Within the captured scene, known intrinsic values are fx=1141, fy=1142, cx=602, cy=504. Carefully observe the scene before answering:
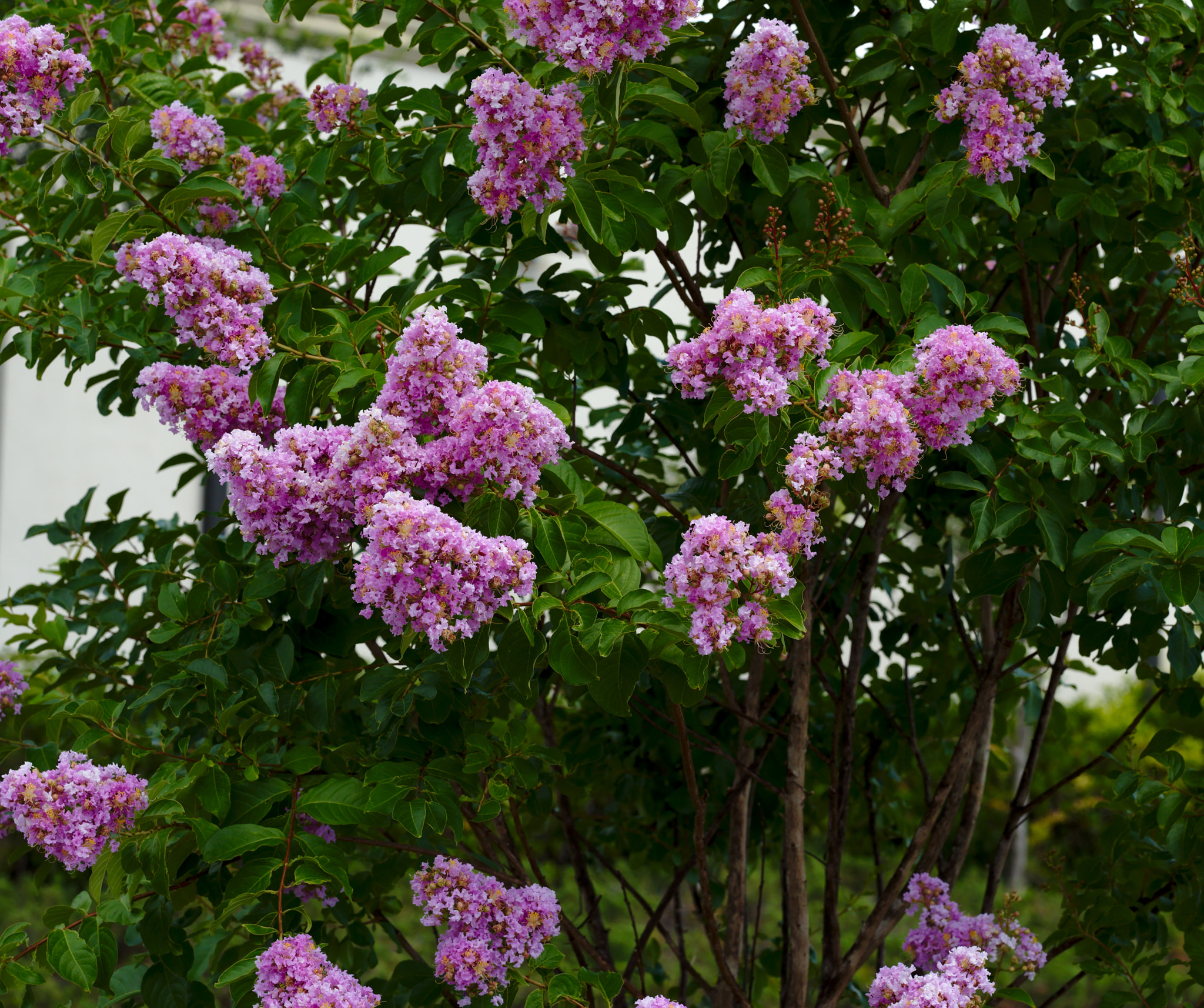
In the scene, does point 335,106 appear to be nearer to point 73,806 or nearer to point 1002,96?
point 1002,96

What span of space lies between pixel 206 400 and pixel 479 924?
92cm

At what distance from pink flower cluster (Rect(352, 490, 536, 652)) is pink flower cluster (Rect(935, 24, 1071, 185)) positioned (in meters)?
1.07

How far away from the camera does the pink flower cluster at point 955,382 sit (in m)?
1.58

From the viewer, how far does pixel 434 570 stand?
136 cm

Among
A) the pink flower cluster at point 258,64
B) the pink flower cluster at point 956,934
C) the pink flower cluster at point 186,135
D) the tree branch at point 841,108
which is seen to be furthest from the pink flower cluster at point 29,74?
the pink flower cluster at point 956,934

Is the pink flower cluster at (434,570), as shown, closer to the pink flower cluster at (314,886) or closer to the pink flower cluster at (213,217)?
the pink flower cluster at (314,886)

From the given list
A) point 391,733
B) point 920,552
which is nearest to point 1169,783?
point 920,552

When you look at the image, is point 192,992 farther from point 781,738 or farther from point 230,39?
point 230,39

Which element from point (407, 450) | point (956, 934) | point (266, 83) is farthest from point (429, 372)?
point (266, 83)

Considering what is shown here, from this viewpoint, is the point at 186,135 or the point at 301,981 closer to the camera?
the point at 301,981

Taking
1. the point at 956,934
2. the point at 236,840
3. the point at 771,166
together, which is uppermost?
the point at 771,166

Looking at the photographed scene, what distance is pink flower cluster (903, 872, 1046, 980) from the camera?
2.18 metres

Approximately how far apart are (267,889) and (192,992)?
24.5 inches

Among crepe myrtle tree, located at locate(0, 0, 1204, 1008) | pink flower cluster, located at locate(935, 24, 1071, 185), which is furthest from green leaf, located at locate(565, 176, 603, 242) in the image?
pink flower cluster, located at locate(935, 24, 1071, 185)
